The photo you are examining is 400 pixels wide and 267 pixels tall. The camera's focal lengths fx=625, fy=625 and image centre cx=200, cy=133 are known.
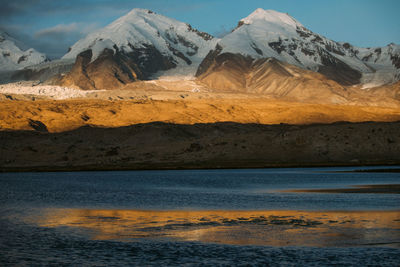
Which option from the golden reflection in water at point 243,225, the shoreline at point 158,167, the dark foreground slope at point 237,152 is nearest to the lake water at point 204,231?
the golden reflection in water at point 243,225

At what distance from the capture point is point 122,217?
44531mm

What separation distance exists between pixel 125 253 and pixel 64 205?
1039 inches

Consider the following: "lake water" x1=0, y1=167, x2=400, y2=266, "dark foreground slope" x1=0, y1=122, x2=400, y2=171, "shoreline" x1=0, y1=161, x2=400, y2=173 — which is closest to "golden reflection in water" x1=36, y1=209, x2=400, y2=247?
"lake water" x1=0, y1=167, x2=400, y2=266

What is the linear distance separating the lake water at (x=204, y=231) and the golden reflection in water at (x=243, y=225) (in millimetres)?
56

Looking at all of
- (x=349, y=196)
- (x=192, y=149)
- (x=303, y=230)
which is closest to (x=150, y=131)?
(x=192, y=149)

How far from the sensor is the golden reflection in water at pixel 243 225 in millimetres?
32769

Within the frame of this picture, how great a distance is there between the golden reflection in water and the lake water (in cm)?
6

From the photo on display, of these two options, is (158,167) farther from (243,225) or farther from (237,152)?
(243,225)

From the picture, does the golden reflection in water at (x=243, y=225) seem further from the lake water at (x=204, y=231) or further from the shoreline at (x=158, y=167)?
the shoreline at (x=158, y=167)

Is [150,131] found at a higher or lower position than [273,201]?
higher

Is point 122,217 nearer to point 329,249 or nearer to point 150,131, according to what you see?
point 329,249

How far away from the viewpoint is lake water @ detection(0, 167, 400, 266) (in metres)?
28.3

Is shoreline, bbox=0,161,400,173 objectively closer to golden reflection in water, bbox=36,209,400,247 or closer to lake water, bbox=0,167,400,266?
lake water, bbox=0,167,400,266

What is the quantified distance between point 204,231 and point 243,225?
3292 millimetres
